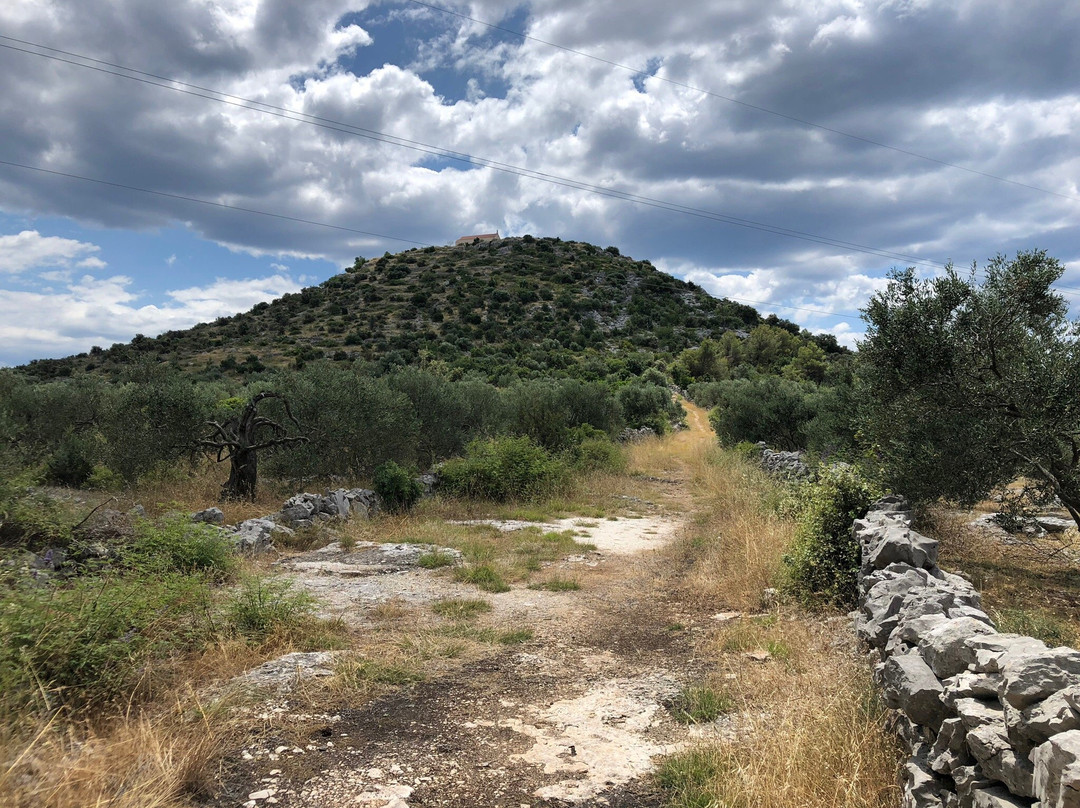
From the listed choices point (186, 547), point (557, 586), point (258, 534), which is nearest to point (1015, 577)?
A: point (557, 586)

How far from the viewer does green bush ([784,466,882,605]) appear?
704 cm

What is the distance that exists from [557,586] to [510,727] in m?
4.17

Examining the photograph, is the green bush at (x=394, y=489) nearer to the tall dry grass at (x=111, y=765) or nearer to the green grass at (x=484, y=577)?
the green grass at (x=484, y=577)

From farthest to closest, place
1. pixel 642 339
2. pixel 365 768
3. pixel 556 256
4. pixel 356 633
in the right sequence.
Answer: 1. pixel 556 256
2. pixel 642 339
3. pixel 356 633
4. pixel 365 768

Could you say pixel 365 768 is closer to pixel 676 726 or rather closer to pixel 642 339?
pixel 676 726

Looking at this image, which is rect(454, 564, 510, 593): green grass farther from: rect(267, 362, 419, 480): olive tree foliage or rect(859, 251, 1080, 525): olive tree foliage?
rect(267, 362, 419, 480): olive tree foliage

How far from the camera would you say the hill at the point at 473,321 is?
147ft

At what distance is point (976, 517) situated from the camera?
39.4ft

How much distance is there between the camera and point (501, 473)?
618 inches

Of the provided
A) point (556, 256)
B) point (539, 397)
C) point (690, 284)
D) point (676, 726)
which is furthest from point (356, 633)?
point (690, 284)

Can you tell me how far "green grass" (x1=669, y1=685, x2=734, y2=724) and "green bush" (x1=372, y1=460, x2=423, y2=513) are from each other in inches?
370

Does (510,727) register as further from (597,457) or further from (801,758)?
(597,457)

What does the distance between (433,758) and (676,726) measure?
1768 millimetres

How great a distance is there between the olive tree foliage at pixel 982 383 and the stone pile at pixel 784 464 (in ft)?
17.7
